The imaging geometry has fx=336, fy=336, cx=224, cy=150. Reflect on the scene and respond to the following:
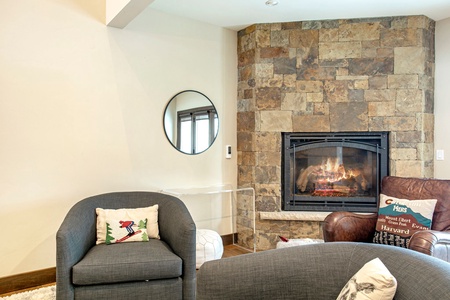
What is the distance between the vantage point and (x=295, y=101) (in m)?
3.63

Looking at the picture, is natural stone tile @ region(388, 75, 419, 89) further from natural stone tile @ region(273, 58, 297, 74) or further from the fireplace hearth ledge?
the fireplace hearth ledge

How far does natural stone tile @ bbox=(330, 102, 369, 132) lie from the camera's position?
3.54m

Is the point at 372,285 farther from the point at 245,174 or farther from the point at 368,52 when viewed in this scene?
the point at 368,52

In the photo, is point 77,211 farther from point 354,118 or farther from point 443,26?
point 443,26

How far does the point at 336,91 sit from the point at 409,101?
0.74 meters

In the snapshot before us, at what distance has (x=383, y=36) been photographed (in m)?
3.50

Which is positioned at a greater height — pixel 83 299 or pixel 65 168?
pixel 65 168

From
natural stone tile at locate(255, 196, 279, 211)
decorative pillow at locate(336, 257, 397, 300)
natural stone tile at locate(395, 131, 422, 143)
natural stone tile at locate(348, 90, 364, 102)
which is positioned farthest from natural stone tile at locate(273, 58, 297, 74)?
decorative pillow at locate(336, 257, 397, 300)

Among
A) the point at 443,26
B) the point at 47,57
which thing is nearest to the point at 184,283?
the point at 47,57

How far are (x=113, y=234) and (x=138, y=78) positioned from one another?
60.4 inches

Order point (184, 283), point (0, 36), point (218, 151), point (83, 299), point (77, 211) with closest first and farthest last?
point (83, 299)
point (184, 283)
point (77, 211)
point (0, 36)
point (218, 151)

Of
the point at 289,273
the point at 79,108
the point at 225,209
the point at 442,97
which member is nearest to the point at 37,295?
the point at 79,108

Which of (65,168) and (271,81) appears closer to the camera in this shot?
(65,168)

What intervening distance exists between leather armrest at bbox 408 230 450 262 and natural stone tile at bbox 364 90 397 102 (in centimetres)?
190
